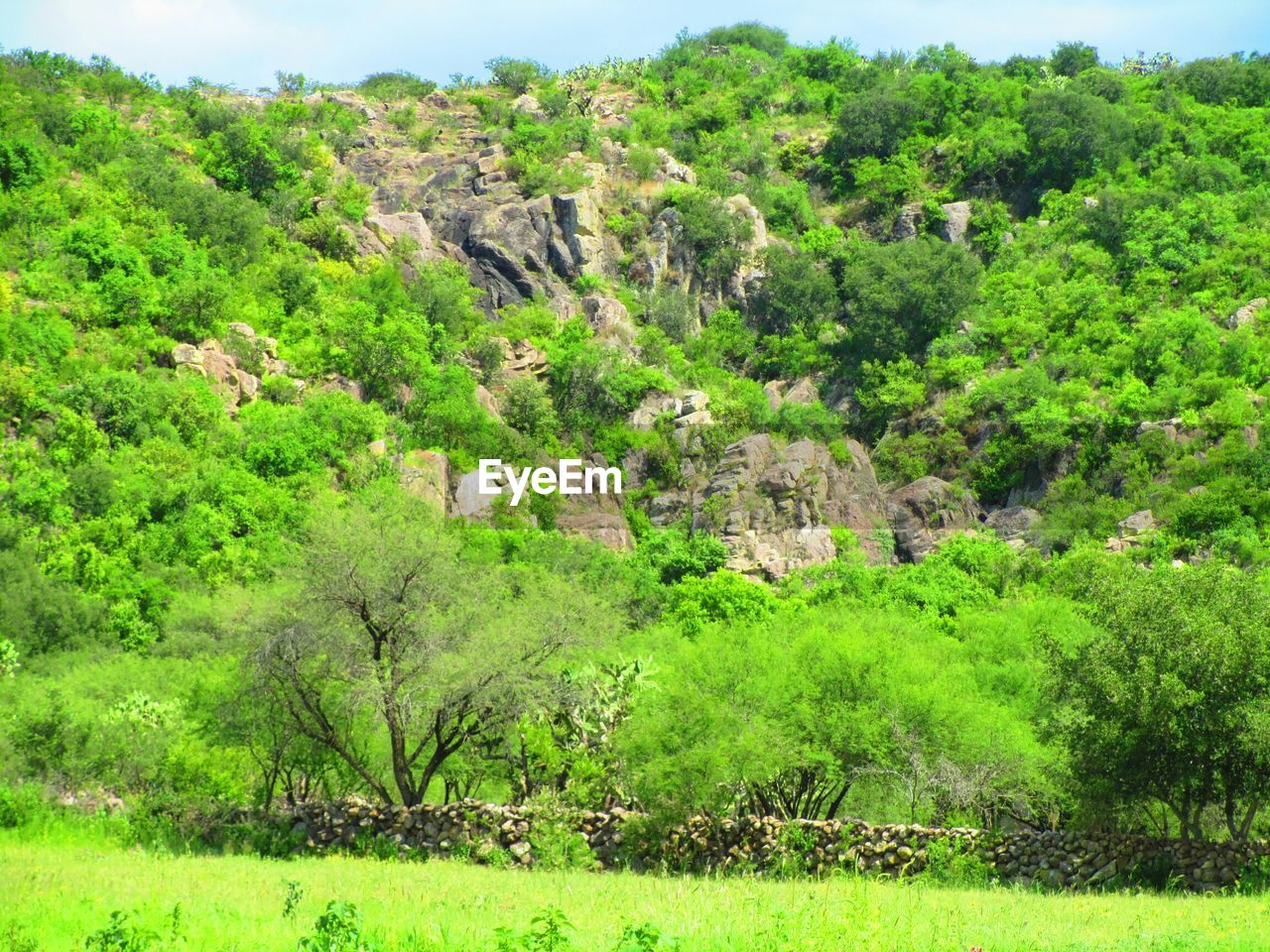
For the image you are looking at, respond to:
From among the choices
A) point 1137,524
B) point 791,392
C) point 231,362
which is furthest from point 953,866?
point 791,392

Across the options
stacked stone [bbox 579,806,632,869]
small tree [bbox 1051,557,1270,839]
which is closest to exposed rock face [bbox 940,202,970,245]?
small tree [bbox 1051,557,1270,839]

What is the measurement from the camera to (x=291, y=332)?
70438 millimetres

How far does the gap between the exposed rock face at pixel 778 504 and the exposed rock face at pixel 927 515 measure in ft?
3.83

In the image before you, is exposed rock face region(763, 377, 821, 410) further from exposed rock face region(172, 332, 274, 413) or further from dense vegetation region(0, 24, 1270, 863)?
exposed rock face region(172, 332, 274, 413)

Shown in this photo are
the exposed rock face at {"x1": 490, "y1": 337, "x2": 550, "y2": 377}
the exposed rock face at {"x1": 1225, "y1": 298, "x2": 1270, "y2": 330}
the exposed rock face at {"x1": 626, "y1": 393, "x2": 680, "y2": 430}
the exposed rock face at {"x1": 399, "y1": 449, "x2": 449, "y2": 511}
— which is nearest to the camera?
the exposed rock face at {"x1": 399, "y1": 449, "x2": 449, "y2": 511}

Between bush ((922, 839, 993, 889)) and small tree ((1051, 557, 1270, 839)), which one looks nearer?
small tree ((1051, 557, 1270, 839))

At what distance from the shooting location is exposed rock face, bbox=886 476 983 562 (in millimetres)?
68625

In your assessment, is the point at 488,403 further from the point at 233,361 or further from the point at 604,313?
the point at 233,361

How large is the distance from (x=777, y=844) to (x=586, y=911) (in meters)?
8.55

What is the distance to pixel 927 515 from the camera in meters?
70.2

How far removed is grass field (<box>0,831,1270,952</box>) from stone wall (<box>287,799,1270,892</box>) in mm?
1932

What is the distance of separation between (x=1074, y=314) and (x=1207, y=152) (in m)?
25.2

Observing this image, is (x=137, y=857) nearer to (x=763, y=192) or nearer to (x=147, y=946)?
(x=147, y=946)

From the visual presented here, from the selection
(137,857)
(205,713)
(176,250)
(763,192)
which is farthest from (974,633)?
(763,192)
